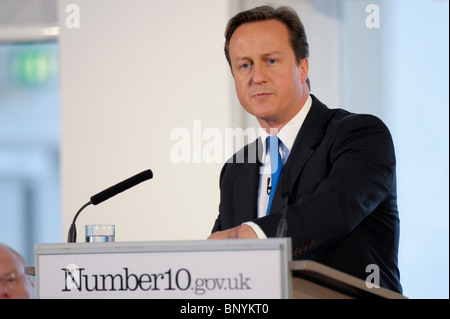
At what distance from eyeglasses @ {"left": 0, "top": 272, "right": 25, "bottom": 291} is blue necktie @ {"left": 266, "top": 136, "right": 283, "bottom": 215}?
4.53 ft

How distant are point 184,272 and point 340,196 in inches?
24.3

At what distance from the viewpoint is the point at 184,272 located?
1794mm

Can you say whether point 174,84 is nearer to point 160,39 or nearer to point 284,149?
point 160,39

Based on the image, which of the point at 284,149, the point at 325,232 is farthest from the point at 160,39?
the point at 325,232

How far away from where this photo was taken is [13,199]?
7.37 meters

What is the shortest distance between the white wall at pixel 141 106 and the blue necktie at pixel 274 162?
6.38ft

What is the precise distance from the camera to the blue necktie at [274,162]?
8.57 feet

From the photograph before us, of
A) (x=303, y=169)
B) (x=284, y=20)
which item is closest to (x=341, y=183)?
(x=303, y=169)

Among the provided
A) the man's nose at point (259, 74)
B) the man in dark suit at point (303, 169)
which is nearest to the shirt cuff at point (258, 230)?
the man in dark suit at point (303, 169)

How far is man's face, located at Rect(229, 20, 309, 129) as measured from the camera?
108 inches

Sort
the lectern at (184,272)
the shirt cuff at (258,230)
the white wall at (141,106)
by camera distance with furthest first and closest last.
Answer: the white wall at (141,106) < the shirt cuff at (258,230) < the lectern at (184,272)

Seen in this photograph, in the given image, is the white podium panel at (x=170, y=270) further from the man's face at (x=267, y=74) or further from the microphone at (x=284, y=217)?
the man's face at (x=267, y=74)

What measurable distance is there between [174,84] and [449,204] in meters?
1.79

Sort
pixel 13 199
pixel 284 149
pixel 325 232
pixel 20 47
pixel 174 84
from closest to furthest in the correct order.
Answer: pixel 325 232
pixel 284 149
pixel 174 84
pixel 20 47
pixel 13 199
